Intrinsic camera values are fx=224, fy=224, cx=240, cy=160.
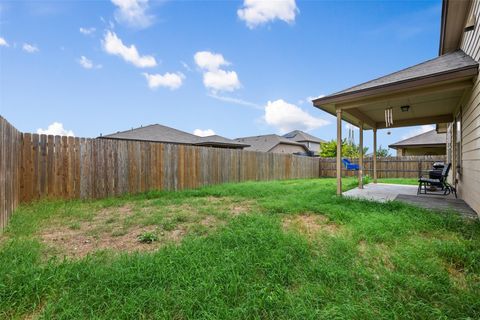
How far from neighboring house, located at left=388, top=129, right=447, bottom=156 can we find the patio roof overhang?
33.1 feet

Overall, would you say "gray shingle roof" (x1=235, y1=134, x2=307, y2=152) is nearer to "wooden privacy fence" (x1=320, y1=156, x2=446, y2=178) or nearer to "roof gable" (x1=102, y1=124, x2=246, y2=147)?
"roof gable" (x1=102, y1=124, x2=246, y2=147)

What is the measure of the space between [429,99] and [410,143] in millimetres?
13207

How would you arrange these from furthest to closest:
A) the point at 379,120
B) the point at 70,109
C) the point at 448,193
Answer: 1. the point at 70,109
2. the point at 379,120
3. the point at 448,193

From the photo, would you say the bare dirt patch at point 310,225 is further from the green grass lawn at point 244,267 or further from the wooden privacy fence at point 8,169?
the wooden privacy fence at point 8,169

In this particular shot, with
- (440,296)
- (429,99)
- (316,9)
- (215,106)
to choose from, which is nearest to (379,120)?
(429,99)

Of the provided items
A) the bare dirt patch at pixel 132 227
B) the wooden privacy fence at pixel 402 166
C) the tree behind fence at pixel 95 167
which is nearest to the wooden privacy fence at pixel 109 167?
the tree behind fence at pixel 95 167

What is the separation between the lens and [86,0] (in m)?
5.86

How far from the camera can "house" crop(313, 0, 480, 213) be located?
390cm

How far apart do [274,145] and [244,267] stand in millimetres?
25224

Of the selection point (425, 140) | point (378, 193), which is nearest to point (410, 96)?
point (378, 193)

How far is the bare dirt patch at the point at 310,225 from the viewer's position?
10.6 feet

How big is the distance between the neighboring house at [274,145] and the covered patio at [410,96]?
18.9 m

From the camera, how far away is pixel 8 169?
146 inches

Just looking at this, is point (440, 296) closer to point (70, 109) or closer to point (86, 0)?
point (86, 0)
